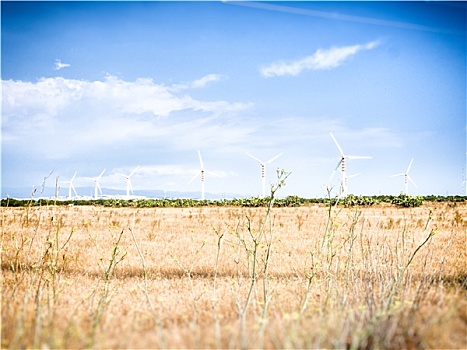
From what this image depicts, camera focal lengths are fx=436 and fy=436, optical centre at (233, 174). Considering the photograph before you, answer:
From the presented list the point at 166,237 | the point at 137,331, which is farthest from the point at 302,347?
the point at 166,237

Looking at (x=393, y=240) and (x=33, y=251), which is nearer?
(x=33, y=251)

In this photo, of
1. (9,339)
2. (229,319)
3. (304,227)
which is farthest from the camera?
(304,227)

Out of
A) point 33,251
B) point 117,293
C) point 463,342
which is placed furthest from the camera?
point 33,251

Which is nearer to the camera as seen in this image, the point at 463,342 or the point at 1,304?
the point at 463,342

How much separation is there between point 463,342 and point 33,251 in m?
10.0

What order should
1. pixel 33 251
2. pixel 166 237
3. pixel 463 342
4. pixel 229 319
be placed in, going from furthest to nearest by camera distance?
pixel 166 237, pixel 33 251, pixel 229 319, pixel 463 342

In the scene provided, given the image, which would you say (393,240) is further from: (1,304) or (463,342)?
(1,304)

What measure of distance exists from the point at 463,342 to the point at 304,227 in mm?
13234

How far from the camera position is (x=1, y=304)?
18.2 feet

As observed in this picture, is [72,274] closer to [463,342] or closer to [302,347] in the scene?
[302,347]

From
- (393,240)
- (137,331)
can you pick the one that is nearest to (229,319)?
(137,331)

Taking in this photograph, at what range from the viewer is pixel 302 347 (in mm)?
4102

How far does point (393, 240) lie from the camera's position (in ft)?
41.5

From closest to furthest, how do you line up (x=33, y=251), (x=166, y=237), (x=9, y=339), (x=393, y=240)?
(x=9, y=339) → (x=33, y=251) → (x=393, y=240) → (x=166, y=237)
